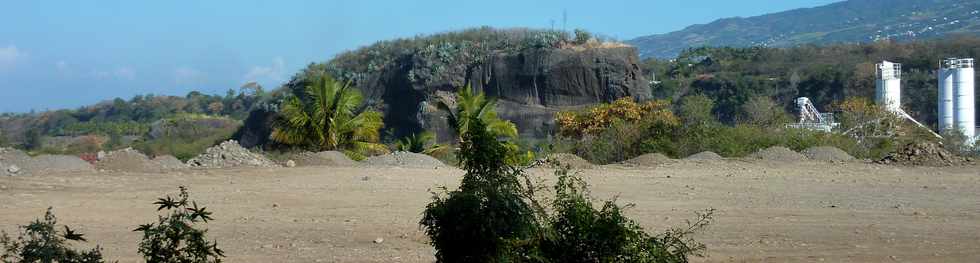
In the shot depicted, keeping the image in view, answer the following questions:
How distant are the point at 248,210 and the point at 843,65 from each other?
2632 inches

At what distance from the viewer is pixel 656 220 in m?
13.0

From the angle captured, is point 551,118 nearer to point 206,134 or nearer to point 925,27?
point 206,134

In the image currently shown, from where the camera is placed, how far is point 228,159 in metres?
23.6

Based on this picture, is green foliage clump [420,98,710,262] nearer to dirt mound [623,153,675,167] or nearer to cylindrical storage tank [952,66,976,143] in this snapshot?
dirt mound [623,153,675,167]

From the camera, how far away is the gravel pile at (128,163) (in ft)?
69.7

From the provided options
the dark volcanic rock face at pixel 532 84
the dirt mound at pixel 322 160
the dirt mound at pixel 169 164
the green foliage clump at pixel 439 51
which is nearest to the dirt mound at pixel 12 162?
the dirt mound at pixel 169 164

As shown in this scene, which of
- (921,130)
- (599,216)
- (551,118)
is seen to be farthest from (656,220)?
(551,118)

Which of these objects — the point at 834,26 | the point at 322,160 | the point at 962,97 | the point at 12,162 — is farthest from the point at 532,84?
the point at 834,26

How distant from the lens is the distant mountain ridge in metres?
137

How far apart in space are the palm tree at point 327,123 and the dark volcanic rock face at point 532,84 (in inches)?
667

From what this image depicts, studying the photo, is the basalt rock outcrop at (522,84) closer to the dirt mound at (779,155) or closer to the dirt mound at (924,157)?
the dirt mound at (779,155)

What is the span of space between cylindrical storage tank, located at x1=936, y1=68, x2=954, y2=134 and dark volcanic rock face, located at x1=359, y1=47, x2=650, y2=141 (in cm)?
1268

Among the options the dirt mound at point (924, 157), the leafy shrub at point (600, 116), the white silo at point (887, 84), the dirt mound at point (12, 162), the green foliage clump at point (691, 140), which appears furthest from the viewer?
the white silo at point (887, 84)

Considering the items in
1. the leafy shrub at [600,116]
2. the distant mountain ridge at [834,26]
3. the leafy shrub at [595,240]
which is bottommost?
the leafy shrub at [595,240]
